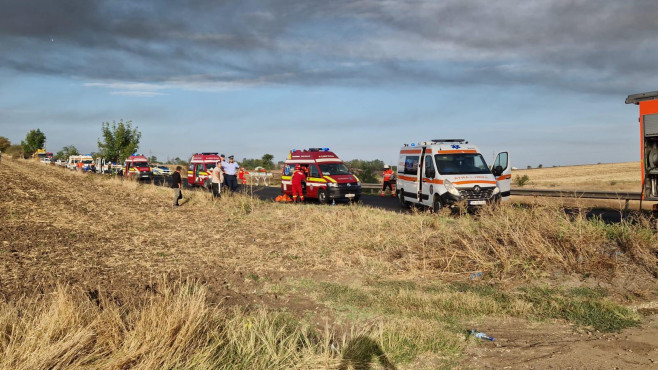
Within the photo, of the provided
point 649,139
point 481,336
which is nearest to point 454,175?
point 649,139

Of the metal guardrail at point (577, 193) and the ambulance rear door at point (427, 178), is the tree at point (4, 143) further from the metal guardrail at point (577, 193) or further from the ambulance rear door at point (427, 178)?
the ambulance rear door at point (427, 178)

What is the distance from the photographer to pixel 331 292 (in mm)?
8305

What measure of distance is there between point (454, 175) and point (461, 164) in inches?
29.3

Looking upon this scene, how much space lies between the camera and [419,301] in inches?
296

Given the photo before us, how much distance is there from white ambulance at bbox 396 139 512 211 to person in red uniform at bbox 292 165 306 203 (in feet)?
19.7

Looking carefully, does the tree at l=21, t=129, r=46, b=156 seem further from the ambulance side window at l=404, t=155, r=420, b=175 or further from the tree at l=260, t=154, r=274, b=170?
the ambulance side window at l=404, t=155, r=420, b=175

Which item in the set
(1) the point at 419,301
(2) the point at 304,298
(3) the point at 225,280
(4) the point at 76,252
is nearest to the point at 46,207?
(4) the point at 76,252

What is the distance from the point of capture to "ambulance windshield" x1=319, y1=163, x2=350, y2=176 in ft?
75.9

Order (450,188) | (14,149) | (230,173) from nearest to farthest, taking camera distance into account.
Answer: (450,188)
(230,173)
(14,149)

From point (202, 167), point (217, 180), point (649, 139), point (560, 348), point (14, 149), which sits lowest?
point (560, 348)

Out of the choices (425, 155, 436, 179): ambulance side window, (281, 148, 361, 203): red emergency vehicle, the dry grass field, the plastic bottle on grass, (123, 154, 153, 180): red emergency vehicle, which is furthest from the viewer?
(123, 154, 153, 180): red emergency vehicle

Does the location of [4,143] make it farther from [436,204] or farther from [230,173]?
[436,204]

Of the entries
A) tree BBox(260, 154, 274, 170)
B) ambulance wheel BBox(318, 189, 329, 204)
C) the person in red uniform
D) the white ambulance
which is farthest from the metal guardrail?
tree BBox(260, 154, 274, 170)

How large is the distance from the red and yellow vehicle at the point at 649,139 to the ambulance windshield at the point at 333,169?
13.0 meters
